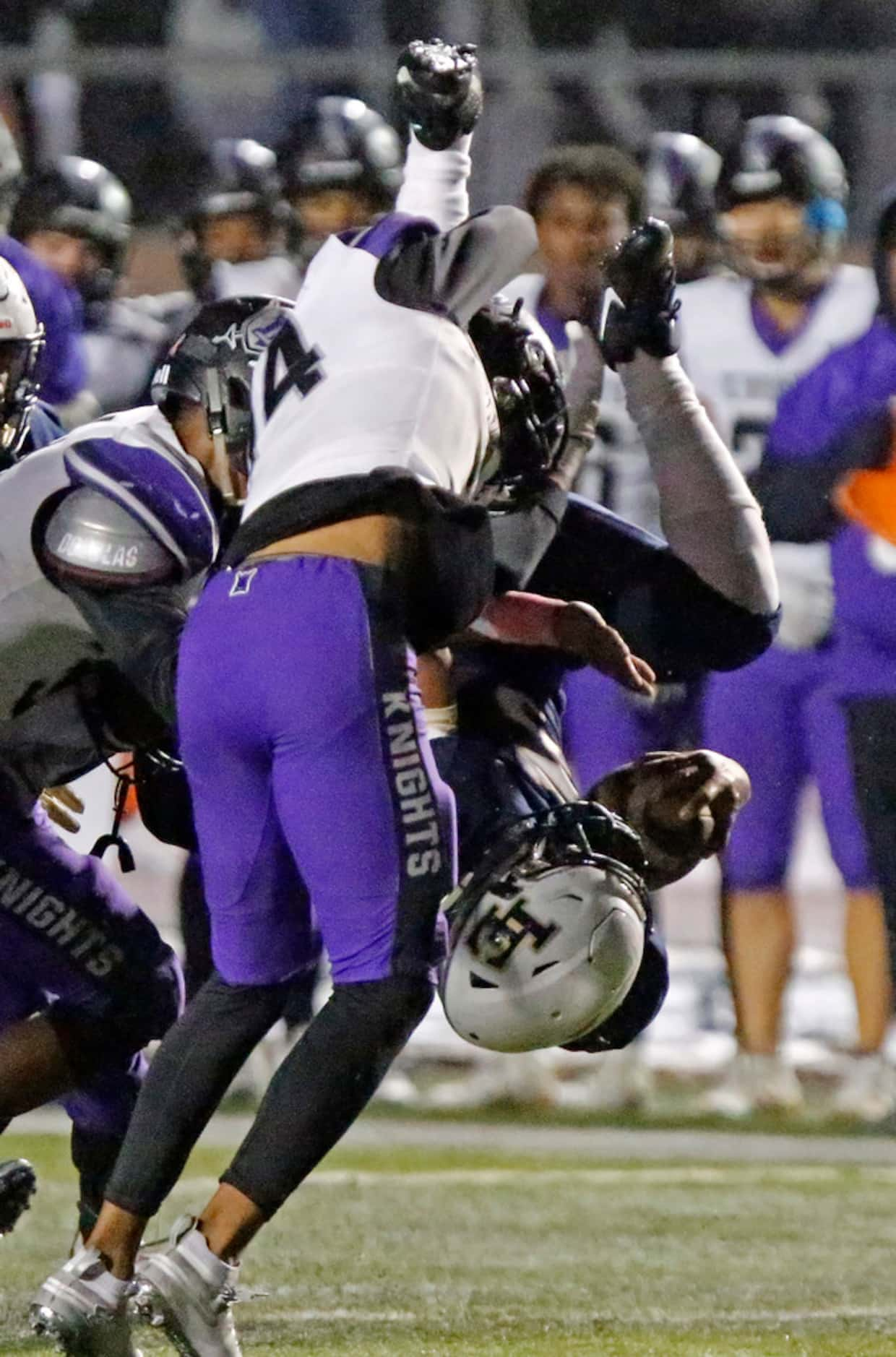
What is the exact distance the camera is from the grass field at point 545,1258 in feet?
13.5

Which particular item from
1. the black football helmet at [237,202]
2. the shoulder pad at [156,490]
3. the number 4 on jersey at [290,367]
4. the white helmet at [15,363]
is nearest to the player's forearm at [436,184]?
the number 4 on jersey at [290,367]

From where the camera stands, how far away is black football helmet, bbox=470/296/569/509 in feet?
13.3

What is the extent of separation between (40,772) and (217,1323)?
0.99 meters

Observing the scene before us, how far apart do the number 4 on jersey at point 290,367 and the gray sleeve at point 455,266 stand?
0.13 meters

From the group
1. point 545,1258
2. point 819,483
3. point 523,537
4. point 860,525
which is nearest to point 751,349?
point 819,483

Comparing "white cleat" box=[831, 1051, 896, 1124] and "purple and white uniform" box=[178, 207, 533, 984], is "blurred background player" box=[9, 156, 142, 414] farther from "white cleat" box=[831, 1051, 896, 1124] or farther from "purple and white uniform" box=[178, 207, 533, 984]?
"purple and white uniform" box=[178, 207, 533, 984]

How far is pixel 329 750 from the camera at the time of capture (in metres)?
3.56

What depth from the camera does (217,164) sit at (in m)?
7.73

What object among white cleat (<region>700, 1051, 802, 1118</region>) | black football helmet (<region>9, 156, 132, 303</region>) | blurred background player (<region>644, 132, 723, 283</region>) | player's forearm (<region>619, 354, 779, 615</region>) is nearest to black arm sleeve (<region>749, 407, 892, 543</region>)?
blurred background player (<region>644, 132, 723, 283</region>)

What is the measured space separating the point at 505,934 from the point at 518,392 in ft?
2.48

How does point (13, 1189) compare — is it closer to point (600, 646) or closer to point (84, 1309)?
point (84, 1309)

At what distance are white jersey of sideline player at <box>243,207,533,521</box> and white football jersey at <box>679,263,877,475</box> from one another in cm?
332

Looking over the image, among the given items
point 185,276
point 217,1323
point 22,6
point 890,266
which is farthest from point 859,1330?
point 22,6

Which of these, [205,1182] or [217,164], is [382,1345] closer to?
[205,1182]
